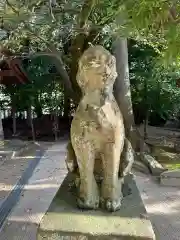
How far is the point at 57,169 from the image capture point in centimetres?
432

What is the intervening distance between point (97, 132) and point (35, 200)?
1.96 metres

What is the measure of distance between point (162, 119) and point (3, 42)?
3.73m

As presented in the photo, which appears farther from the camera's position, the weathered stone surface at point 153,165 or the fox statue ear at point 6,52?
the fox statue ear at point 6,52

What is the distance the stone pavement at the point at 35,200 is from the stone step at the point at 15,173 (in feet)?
0.20

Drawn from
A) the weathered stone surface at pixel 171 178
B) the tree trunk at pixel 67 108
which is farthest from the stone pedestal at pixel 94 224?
the tree trunk at pixel 67 108

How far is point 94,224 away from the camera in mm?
1423

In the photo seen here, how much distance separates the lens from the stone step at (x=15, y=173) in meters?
3.18

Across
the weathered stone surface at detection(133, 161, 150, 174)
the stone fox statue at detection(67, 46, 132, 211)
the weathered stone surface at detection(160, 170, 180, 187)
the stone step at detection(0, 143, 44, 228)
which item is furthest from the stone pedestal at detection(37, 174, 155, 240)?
the weathered stone surface at detection(133, 161, 150, 174)

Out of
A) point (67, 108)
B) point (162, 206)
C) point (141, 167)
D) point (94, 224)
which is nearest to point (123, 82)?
point (141, 167)

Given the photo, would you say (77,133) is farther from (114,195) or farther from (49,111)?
(49,111)

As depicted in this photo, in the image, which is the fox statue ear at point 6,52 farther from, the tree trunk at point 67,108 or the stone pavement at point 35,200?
the stone pavement at point 35,200

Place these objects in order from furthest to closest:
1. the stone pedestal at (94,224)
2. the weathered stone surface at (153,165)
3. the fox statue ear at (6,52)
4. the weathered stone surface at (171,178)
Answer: the fox statue ear at (6,52) < the weathered stone surface at (153,165) < the weathered stone surface at (171,178) < the stone pedestal at (94,224)

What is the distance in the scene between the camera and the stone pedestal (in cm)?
138

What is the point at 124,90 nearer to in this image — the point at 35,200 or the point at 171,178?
the point at 171,178
